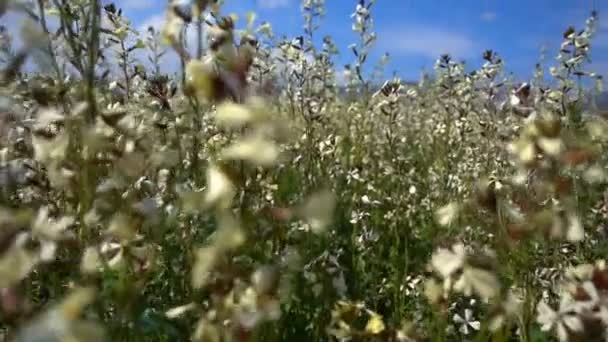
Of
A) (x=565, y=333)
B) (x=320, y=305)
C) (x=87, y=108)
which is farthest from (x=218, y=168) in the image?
(x=320, y=305)

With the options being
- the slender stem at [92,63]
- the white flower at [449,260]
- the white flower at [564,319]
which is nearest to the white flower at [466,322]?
the white flower at [564,319]

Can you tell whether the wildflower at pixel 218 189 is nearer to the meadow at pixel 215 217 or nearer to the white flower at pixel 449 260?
the meadow at pixel 215 217

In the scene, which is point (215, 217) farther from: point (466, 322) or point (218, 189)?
point (466, 322)

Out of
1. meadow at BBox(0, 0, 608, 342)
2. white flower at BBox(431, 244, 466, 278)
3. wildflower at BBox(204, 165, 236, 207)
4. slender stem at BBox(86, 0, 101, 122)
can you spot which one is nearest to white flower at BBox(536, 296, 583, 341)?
meadow at BBox(0, 0, 608, 342)

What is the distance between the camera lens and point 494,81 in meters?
3.59

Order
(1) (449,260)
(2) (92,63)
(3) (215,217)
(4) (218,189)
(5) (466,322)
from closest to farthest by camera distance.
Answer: (4) (218,189) → (1) (449,260) → (2) (92,63) → (3) (215,217) → (5) (466,322)

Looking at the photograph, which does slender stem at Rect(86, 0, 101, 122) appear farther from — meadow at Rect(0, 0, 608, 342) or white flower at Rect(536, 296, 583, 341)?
white flower at Rect(536, 296, 583, 341)

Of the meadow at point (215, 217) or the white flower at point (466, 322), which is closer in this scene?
the meadow at point (215, 217)

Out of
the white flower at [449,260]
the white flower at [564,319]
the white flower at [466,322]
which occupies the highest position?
the white flower at [466,322]

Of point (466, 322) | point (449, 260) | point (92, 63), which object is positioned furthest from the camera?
point (466, 322)

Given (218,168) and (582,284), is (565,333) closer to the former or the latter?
(582,284)

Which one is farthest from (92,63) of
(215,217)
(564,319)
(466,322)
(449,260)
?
(466,322)

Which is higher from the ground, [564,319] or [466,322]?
[466,322]

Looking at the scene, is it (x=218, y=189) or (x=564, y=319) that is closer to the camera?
(x=218, y=189)
